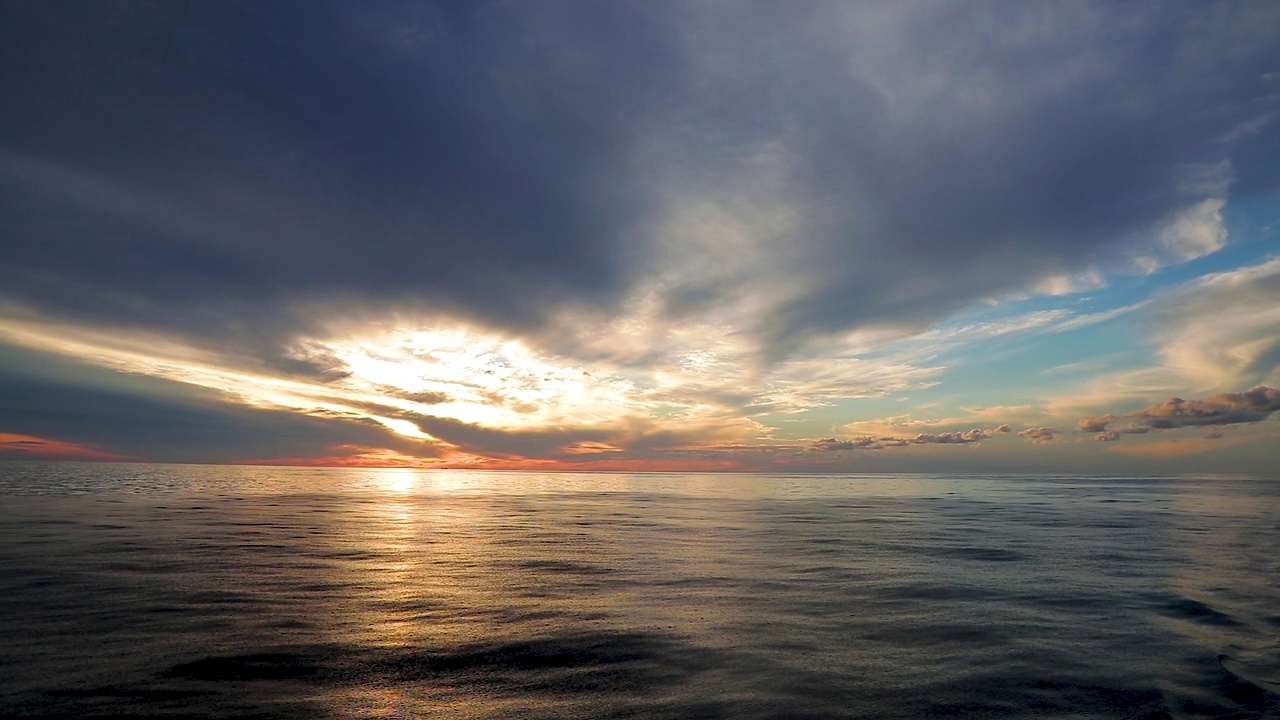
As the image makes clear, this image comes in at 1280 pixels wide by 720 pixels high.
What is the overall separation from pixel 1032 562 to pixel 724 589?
9.07m

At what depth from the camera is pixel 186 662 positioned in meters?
7.11

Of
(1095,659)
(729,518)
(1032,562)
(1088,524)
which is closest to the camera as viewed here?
(1095,659)

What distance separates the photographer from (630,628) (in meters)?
9.04

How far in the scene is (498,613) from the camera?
986 cm

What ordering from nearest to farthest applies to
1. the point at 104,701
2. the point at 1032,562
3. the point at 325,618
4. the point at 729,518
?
the point at 104,701 < the point at 325,618 < the point at 1032,562 < the point at 729,518

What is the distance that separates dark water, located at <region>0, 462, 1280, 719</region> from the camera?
246 inches

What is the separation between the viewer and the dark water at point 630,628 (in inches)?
246

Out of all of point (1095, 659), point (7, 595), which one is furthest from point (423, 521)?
point (1095, 659)

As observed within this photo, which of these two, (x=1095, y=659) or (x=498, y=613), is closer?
(x=1095, y=659)

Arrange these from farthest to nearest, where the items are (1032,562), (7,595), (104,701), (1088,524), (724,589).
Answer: (1088,524)
(1032,562)
(724,589)
(7,595)
(104,701)

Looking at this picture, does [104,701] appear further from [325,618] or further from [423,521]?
[423,521]

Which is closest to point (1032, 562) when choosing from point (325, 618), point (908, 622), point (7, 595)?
point (908, 622)

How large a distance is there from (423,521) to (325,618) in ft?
61.4

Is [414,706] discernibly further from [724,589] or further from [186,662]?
[724,589]
